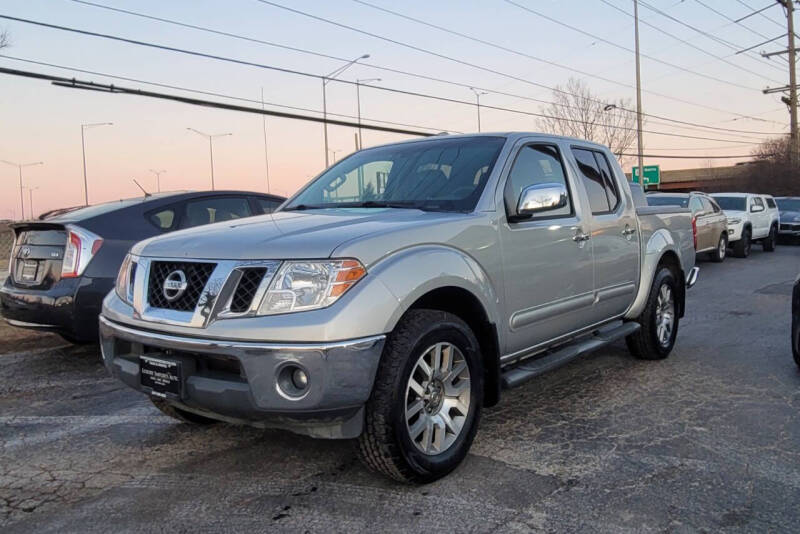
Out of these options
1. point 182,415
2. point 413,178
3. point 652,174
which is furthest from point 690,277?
point 652,174

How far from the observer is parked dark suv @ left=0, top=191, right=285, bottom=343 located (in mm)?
5633

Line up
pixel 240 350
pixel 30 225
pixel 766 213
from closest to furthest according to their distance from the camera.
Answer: pixel 240 350 → pixel 30 225 → pixel 766 213

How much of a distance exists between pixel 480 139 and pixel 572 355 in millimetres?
1601

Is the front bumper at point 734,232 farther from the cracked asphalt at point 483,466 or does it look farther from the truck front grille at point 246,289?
the truck front grille at point 246,289

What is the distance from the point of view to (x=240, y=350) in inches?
115

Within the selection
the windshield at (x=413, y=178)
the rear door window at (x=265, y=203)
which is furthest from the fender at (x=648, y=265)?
the rear door window at (x=265, y=203)

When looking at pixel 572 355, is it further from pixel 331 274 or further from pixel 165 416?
pixel 165 416

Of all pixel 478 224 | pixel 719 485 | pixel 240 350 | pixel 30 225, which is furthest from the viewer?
pixel 30 225

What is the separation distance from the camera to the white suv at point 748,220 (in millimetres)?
17328

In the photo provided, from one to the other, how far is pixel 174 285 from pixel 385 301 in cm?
109

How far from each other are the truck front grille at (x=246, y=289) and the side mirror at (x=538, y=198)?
1.71 m

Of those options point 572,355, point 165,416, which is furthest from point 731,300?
point 165,416

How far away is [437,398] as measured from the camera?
11.3 feet

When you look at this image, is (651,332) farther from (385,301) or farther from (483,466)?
(385,301)
